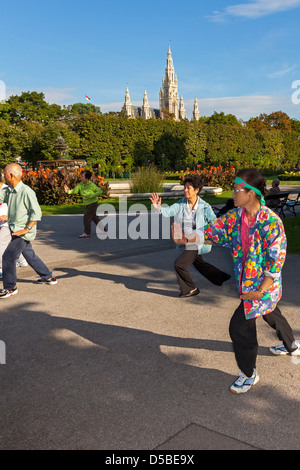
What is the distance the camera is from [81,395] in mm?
3500

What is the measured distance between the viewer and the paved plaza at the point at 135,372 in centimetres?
295

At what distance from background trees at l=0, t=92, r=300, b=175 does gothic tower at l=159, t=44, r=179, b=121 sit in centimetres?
11490

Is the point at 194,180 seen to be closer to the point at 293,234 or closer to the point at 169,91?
the point at 293,234

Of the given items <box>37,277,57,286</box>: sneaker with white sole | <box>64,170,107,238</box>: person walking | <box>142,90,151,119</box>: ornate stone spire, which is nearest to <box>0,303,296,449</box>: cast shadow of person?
<box>37,277,57,286</box>: sneaker with white sole

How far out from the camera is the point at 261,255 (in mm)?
3314

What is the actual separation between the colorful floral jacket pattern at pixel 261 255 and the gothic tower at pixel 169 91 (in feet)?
549

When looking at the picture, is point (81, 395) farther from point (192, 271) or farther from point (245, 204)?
point (192, 271)

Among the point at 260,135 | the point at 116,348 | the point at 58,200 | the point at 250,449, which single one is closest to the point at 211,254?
the point at 116,348

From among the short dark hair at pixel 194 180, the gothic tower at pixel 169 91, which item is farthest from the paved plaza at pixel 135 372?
the gothic tower at pixel 169 91

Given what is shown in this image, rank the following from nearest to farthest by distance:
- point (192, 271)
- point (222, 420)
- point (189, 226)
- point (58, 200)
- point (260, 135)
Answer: point (222, 420) < point (189, 226) < point (192, 271) < point (58, 200) < point (260, 135)

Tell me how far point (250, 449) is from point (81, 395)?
4.47ft

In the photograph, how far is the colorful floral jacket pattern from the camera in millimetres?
3225

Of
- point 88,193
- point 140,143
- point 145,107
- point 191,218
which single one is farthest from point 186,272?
point 145,107
